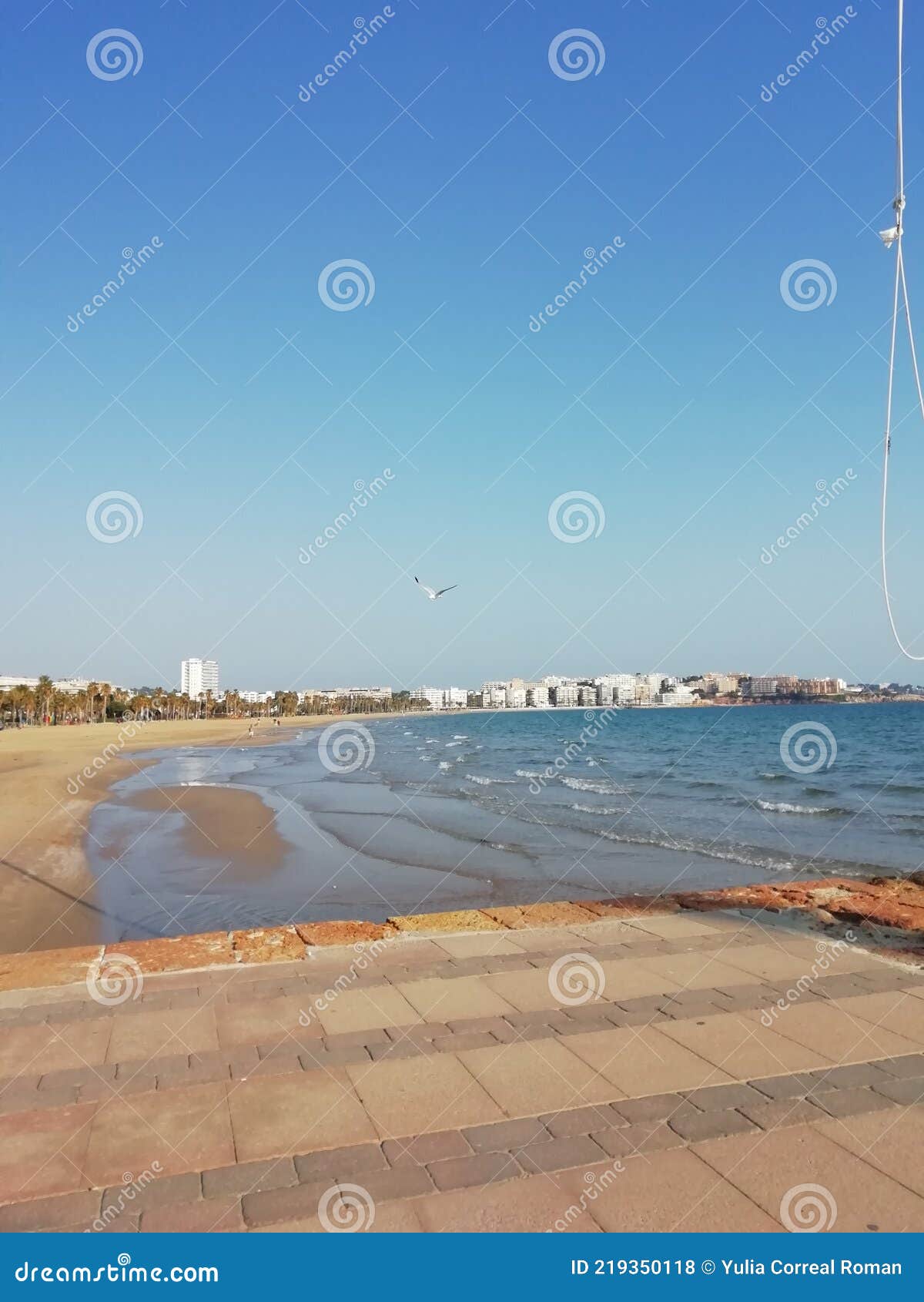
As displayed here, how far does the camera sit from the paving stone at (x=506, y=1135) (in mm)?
3877

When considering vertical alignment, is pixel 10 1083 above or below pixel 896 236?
below

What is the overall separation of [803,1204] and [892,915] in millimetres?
4954

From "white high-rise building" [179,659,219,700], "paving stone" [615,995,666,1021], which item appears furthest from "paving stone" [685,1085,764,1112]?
"white high-rise building" [179,659,219,700]

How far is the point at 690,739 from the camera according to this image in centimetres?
6444

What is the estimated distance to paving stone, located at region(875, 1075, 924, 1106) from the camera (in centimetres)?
432

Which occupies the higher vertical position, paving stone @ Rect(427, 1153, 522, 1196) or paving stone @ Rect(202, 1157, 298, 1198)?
paving stone @ Rect(427, 1153, 522, 1196)

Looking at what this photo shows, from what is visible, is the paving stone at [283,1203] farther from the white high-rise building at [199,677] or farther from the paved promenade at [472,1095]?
the white high-rise building at [199,677]

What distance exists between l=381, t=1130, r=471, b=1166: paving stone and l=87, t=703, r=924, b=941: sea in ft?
21.5

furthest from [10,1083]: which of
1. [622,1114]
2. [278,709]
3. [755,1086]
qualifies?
[278,709]

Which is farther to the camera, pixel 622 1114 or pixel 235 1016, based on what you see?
pixel 235 1016

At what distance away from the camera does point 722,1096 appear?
14.3 ft

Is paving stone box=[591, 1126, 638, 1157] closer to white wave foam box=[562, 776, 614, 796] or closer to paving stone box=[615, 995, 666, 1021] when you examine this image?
paving stone box=[615, 995, 666, 1021]

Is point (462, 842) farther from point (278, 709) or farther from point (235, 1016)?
point (278, 709)

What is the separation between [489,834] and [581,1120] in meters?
13.7
